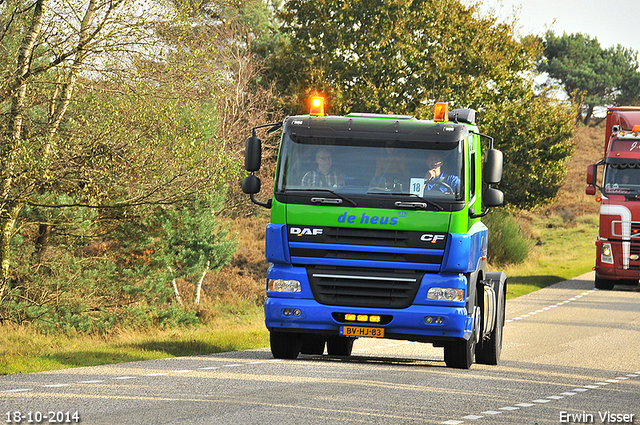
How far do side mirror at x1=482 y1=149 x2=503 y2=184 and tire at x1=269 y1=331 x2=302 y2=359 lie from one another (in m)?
3.32

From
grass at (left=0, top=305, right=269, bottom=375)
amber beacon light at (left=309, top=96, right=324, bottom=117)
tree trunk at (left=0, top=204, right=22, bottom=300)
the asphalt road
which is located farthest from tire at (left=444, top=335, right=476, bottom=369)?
tree trunk at (left=0, top=204, right=22, bottom=300)

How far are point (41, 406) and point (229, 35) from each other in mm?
32400

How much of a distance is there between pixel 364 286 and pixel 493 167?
2.14m

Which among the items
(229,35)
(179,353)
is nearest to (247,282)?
(229,35)

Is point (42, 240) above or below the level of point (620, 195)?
below

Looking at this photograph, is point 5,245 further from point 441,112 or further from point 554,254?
point 554,254

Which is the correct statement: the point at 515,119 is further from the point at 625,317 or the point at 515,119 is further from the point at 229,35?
the point at 625,317

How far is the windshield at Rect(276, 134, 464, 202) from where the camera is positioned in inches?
441

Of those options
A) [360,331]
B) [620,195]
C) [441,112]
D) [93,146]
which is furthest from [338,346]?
[620,195]

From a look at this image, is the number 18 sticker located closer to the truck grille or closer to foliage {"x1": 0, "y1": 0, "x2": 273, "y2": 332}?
the truck grille

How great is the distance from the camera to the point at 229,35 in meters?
39.4

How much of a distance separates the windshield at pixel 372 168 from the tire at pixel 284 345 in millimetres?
2216

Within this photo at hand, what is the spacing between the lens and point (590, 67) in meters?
84.4

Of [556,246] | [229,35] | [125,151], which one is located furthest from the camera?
[556,246]
